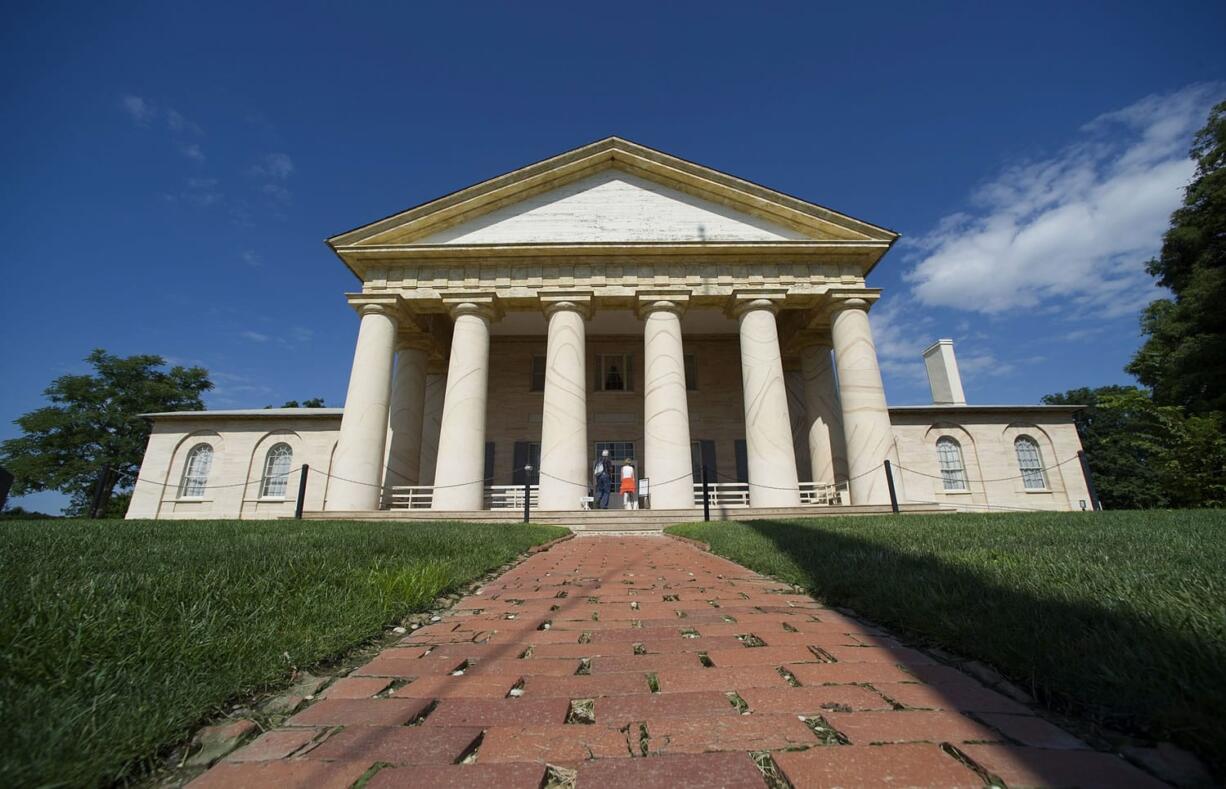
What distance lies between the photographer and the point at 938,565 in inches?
136

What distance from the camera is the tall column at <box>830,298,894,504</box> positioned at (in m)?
14.1

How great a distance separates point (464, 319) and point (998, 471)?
21.9 metres

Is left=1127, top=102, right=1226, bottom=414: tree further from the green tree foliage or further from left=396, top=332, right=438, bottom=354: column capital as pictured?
left=396, top=332, right=438, bottom=354: column capital

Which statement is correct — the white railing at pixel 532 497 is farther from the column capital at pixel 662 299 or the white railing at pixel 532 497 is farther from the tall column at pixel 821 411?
the column capital at pixel 662 299

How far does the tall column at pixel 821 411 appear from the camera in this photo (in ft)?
55.7

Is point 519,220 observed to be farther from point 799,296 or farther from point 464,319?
point 799,296

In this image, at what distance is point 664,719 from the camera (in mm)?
1570

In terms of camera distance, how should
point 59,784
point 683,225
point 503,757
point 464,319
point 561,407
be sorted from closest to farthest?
point 59,784 < point 503,757 < point 561,407 < point 464,319 < point 683,225

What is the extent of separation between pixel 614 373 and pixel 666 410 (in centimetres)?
673

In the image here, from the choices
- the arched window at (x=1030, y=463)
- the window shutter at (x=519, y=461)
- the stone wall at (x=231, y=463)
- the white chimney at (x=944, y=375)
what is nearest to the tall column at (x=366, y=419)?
the window shutter at (x=519, y=461)

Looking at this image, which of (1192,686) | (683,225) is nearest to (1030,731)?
(1192,686)

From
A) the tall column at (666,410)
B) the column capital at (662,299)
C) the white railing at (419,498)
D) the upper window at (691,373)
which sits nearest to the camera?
the tall column at (666,410)

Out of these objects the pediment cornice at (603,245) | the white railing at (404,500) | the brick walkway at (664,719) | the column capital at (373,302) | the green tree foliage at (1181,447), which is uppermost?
the pediment cornice at (603,245)

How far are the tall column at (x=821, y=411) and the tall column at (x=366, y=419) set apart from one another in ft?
46.5
